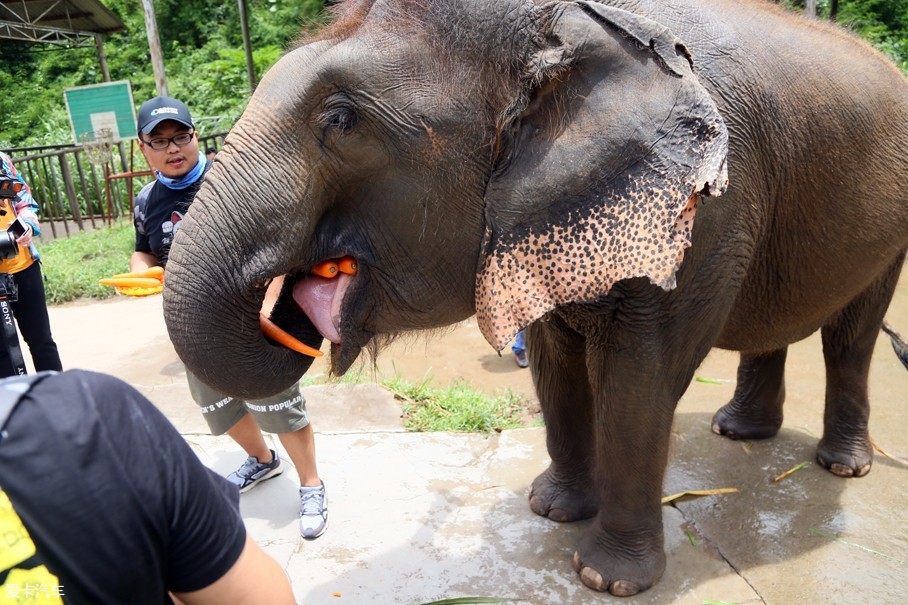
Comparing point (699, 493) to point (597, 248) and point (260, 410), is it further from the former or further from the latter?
point (260, 410)

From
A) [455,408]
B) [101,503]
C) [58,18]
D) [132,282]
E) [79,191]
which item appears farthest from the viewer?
[58,18]

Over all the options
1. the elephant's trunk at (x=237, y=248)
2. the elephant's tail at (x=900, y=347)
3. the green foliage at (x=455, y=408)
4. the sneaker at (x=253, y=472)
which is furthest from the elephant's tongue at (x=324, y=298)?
the elephant's tail at (x=900, y=347)

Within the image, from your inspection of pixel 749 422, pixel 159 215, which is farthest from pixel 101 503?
pixel 749 422

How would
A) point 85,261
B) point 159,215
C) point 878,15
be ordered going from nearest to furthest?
point 159,215, point 85,261, point 878,15

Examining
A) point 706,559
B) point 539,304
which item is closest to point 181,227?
point 539,304

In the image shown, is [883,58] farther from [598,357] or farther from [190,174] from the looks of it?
[190,174]

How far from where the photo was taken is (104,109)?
45.3 ft

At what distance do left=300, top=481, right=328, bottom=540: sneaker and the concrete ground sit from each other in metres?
0.05

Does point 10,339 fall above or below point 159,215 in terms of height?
below

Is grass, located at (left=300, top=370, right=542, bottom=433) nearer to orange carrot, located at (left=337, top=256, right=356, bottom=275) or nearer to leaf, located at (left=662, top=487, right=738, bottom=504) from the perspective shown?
leaf, located at (left=662, top=487, right=738, bottom=504)

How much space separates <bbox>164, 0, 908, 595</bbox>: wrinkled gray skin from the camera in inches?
81.1

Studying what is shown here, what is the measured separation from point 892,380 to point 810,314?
85.5 inches

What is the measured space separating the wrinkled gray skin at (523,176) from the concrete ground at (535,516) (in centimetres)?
45

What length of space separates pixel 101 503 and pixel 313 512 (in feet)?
7.87
